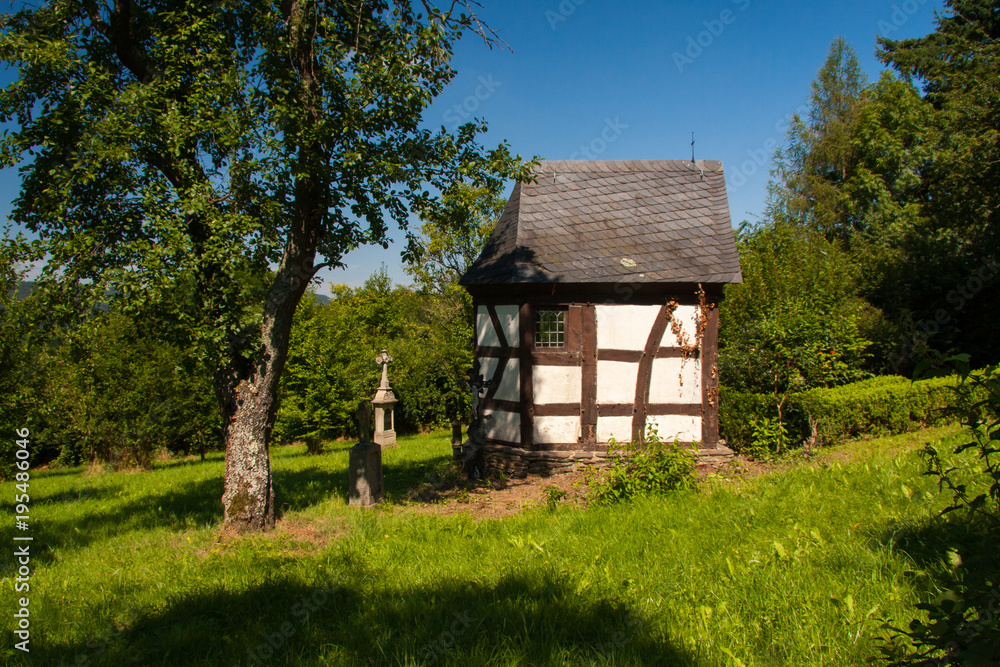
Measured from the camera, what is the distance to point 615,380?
31.1 feet

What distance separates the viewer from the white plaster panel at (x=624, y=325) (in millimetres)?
9477

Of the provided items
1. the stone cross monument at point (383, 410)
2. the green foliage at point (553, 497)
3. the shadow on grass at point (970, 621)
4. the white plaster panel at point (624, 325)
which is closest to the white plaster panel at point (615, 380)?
the white plaster panel at point (624, 325)

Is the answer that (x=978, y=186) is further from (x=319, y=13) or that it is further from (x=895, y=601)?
(x=319, y=13)

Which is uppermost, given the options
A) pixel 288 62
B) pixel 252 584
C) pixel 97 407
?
pixel 288 62

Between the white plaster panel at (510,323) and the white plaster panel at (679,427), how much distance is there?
8.69ft

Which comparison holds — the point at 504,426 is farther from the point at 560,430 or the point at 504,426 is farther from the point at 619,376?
A: the point at 619,376

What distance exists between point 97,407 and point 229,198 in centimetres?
1148

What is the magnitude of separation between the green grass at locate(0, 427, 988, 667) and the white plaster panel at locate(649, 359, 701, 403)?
2525mm

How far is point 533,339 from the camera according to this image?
9562 millimetres

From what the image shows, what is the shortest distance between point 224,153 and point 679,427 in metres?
7.93

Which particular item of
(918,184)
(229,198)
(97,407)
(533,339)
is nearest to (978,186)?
(918,184)

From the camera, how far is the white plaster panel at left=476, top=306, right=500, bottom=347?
1010 cm

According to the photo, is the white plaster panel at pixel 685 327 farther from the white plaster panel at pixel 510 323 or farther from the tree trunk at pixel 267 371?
the tree trunk at pixel 267 371

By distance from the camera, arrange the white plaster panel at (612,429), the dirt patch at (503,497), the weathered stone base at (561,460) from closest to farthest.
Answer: the dirt patch at (503,497) < the weathered stone base at (561,460) < the white plaster panel at (612,429)
